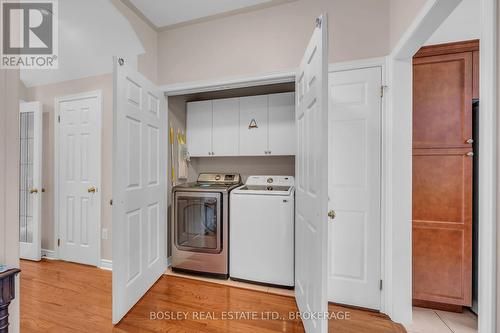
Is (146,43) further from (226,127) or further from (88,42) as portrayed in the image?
(226,127)

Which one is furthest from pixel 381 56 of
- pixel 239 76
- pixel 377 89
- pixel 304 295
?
pixel 304 295

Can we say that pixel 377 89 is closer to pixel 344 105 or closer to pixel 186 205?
pixel 344 105

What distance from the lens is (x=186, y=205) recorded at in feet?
8.07

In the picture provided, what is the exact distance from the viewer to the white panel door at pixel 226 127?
2.82m

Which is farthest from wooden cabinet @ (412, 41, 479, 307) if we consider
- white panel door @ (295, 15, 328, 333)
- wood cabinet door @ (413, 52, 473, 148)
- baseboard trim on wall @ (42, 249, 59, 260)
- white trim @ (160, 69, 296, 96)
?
baseboard trim on wall @ (42, 249, 59, 260)

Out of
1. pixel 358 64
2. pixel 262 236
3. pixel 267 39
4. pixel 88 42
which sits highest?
pixel 88 42

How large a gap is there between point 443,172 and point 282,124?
160cm

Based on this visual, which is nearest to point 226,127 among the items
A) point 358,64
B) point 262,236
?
point 262,236

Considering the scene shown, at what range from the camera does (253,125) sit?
108 inches

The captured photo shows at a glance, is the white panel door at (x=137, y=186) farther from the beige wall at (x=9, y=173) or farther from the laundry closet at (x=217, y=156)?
the beige wall at (x=9, y=173)

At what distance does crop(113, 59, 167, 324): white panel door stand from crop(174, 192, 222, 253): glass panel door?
0.18 meters

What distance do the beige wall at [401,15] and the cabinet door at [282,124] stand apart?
1.13m

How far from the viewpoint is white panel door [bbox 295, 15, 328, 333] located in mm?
1159

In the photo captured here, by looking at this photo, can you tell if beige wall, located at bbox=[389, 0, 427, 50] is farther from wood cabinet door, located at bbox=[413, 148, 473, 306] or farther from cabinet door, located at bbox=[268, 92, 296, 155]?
cabinet door, located at bbox=[268, 92, 296, 155]
